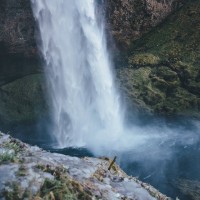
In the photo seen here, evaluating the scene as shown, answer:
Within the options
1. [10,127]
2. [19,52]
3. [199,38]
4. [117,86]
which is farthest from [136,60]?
[10,127]

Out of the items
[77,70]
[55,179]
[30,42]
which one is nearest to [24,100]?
[30,42]

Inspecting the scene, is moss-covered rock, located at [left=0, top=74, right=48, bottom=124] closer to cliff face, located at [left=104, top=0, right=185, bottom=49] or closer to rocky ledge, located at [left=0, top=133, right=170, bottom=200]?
cliff face, located at [left=104, top=0, right=185, bottom=49]

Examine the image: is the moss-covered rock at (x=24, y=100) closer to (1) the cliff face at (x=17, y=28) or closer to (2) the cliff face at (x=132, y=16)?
(1) the cliff face at (x=17, y=28)

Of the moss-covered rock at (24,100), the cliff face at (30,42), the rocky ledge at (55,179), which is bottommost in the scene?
the rocky ledge at (55,179)

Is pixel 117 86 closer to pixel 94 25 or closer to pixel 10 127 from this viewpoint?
pixel 94 25

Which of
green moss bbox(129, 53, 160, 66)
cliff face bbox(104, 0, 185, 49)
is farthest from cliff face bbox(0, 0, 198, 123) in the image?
green moss bbox(129, 53, 160, 66)

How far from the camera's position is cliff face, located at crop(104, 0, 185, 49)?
29984mm

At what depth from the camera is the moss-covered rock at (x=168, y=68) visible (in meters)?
27.9

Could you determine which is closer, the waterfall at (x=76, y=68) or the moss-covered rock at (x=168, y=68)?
the moss-covered rock at (x=168, y=68)

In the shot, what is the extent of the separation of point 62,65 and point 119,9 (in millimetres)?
6028

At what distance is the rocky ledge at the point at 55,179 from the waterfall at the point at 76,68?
2012 centimetres

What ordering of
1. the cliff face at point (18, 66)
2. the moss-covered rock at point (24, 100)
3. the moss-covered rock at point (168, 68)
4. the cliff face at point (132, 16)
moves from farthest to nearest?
the moss-covered rock at point (24, 100) → the cliff face at point (132, 16) → the cliff face at point (18, 66) → the moss-covered rock at point (168, 68)

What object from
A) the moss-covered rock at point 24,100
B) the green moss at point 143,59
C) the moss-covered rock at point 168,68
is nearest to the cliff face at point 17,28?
the moss-covered rock at point 24,100

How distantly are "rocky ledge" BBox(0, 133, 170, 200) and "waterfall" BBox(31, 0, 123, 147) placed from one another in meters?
20.1
